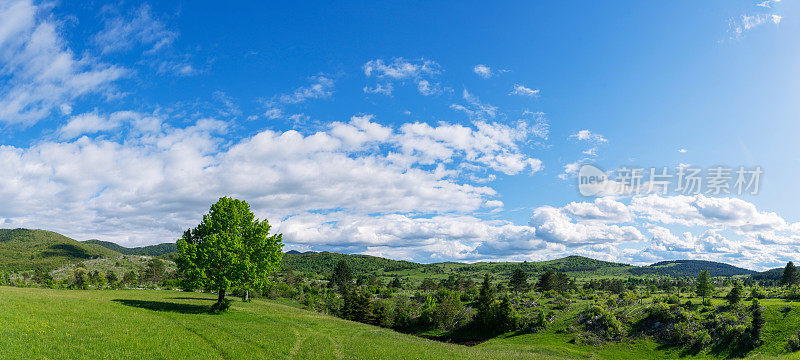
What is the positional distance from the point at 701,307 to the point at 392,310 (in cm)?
8082

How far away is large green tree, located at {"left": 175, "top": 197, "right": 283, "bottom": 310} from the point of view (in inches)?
1978

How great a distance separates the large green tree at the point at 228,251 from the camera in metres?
50.2

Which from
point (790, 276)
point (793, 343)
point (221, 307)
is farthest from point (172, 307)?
point (790, 276)

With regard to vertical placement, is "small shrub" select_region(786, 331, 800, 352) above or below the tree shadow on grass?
below

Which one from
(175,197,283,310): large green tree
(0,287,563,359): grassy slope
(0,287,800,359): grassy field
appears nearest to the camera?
(0,287,563,359): grassy slope

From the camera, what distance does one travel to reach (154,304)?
54.7 m

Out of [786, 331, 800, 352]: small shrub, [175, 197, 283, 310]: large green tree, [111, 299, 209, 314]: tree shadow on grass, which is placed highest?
[175, 197, 283, 310]: large green tree

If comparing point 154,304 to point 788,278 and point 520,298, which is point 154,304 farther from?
point 788,278

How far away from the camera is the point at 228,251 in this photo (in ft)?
168

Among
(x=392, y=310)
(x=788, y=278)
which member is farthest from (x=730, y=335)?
(x=392, y=310)

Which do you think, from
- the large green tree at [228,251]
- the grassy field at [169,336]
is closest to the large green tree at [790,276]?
the grassy field at [169,336]

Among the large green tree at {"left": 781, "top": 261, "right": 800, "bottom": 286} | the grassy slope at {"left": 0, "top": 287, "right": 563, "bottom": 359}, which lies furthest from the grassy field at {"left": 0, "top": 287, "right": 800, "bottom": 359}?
the large green tree at {"left": 781, "top": 261, "right": 800, "bottom": 286}

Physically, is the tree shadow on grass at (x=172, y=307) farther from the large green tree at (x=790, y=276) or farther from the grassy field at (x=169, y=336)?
the large green tree at (x=790, y=276)

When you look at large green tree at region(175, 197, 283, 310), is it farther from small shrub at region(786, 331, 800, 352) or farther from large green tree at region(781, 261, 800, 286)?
large green tree at region(781, 261, 800, 286)
